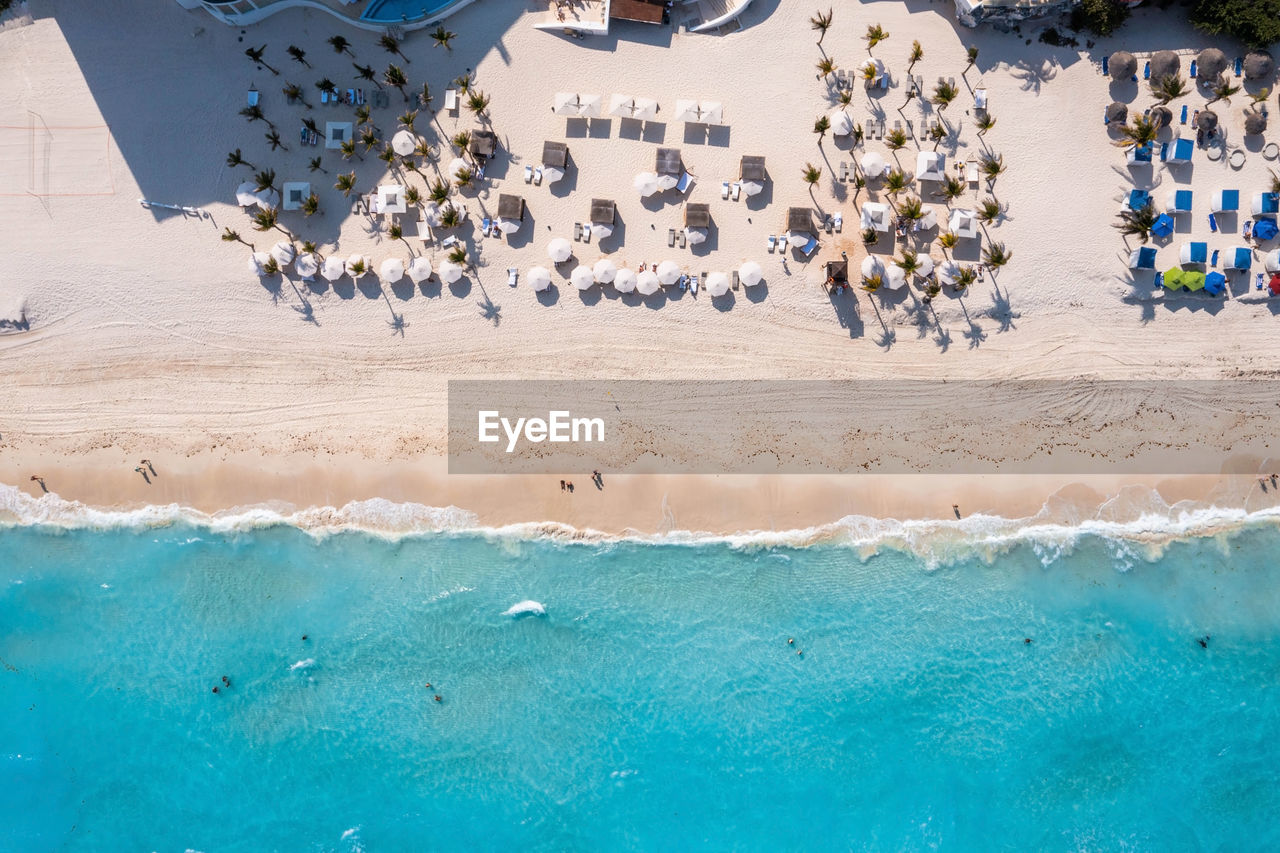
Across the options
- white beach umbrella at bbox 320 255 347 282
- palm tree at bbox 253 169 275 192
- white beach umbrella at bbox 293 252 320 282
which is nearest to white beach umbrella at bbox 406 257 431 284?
white beach umbrella at bbox 320 255 347 282

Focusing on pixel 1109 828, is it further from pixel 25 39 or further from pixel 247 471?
pixel 25 39

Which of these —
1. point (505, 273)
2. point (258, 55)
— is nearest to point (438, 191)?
point (505, 273)

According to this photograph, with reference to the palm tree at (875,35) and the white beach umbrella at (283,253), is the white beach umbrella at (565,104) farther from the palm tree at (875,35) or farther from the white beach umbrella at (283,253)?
the white beach umbrella at (283,253)

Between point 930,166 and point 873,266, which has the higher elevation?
Result: point 930,166

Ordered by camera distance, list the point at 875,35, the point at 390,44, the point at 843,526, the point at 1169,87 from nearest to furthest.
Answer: the point at 1169,87
the point at 875,35
the point at 390,44
the point at 843,526

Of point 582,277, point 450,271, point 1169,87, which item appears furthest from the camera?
point 450,271

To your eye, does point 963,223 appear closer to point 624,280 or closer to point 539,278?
point 624,280
